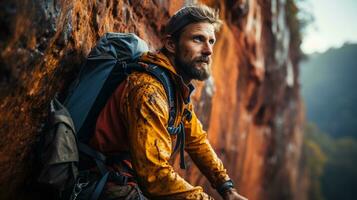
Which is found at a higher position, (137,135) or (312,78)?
(312,78)

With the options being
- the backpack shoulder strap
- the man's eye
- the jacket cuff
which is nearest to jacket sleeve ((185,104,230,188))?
the jacket cuff

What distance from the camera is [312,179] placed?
2941 centimetres

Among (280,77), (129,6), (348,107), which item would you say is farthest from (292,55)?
(348,107)

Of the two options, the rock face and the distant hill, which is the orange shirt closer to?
the rock face

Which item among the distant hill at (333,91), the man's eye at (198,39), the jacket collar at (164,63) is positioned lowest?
the jacket collar at (164,63)

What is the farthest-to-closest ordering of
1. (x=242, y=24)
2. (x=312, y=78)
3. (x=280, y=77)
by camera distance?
(x=312, y=78) → (x=280, y=77) → (x=242, y=24)

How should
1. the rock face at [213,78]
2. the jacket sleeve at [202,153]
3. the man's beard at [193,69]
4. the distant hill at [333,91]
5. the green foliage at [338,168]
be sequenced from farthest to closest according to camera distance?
1. the distant hill at [333,91]
2. the green foliage at [338,168]
3. the jacket sleeve at [202,153]
4. the man's beard at [193,69]
5. the rock face at [213,78]

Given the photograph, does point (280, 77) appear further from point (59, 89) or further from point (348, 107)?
point (348, 107)

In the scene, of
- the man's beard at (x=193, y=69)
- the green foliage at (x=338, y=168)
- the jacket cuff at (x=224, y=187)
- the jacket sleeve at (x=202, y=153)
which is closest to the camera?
the man's beard at (x=193, y=69)

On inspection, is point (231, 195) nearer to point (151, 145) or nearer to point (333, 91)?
point (151, 145)

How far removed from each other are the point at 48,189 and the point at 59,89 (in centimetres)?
75

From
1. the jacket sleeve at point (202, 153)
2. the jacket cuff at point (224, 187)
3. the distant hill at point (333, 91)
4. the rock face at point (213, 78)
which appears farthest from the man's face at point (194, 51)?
the distant hill at point (333, 91)

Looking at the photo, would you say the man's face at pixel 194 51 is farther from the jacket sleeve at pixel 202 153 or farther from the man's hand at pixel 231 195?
the man's hand at pixel 231 195

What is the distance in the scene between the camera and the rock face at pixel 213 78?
2.08 metres
